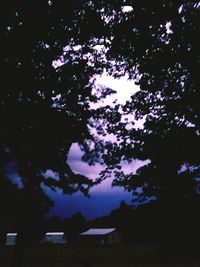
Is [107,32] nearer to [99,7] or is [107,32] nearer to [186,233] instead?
[99,7]

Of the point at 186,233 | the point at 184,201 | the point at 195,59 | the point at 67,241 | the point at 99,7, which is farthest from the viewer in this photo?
the point at 67,241

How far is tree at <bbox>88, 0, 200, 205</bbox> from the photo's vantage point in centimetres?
1507

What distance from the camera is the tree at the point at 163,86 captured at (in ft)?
49.4

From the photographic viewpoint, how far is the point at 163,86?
16.9 metres

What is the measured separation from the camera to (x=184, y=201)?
17750 millimetres

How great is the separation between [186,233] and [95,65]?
1402cm

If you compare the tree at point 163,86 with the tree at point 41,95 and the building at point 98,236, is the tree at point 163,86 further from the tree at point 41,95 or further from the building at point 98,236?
the building at point 98,236

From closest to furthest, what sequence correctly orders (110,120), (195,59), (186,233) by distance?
1. (195,59)
2. (110,120)
3. (186,233)

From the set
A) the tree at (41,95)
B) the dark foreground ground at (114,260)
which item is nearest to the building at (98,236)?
the dark foreground ground at (114,260)

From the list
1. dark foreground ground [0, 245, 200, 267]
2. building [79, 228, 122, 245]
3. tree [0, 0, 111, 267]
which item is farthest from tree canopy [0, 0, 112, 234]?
building [79, 228, 122, 245]

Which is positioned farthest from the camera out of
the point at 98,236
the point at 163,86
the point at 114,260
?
the point at 98,236

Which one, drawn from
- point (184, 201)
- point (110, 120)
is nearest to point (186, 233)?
point (184, 201)

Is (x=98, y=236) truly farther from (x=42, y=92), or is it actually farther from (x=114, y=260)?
(x=42, y=92)

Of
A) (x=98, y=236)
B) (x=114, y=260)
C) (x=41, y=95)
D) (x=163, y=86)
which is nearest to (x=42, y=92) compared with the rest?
(x=41, y=95)
